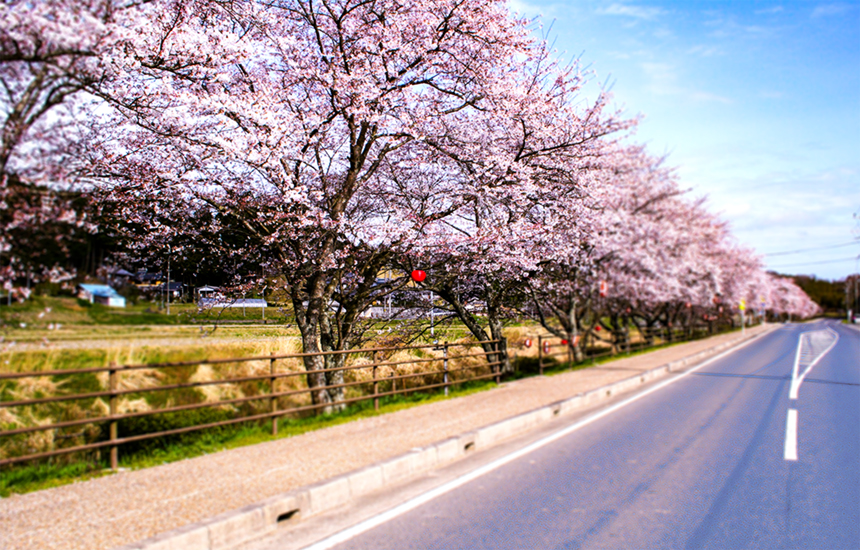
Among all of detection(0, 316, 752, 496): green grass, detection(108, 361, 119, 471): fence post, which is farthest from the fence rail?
detection(0, 316, 752, 496): green grass

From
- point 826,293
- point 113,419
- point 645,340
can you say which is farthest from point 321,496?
point 826,293

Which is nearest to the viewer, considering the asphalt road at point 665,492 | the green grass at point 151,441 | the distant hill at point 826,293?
the asphalt road at point 665,492

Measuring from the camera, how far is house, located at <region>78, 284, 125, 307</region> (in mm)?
7136

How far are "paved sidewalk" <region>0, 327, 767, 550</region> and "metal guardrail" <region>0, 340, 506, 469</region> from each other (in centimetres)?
60

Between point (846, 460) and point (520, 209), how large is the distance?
8477 mm

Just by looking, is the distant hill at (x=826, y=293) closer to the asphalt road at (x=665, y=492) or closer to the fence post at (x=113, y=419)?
the asphalt road at (x=665, y=492)

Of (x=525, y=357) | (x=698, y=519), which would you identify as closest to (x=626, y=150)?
(x=525, y=357)

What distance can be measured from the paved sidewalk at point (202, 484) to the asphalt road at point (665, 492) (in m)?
1.27

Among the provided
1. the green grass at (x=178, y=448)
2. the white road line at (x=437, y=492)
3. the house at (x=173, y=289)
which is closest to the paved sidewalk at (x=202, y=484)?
the green grass at (x=178, y=448)

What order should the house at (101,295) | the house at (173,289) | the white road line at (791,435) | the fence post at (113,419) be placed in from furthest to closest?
1. the house at (173,289)
2. the white road line at (791,435)
3. the house at (101,295)
4. the fence post at (113,419)

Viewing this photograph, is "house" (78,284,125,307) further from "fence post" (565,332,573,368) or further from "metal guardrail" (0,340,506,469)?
"fence post" (565,332,573,368)

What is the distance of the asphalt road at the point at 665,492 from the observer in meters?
5.02

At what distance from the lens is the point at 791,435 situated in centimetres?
924

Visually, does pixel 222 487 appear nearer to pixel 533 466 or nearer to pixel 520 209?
pixel 533 466
